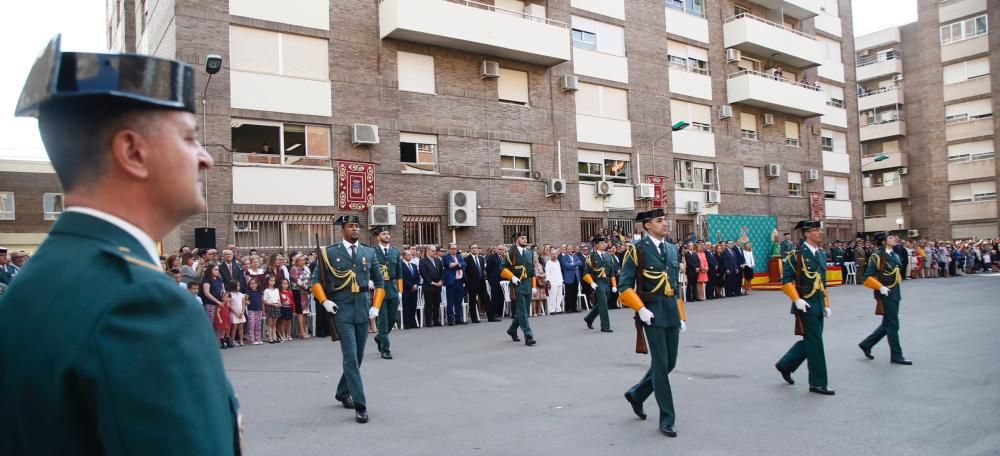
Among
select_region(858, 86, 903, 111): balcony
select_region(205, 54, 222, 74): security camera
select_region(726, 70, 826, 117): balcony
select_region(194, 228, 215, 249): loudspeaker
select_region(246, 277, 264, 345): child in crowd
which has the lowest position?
select_region(246, 277, 264, 345): child in crowd

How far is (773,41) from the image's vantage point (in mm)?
34438

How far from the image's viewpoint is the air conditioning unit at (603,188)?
89.1ft

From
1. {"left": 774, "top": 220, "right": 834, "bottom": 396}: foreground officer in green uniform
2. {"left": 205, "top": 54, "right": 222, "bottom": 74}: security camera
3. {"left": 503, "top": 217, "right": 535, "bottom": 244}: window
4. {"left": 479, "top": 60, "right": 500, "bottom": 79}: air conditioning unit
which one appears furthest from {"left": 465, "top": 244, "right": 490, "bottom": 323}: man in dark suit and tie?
{"left": 774, "top": 220, "right": 834, "bottom": 396}: foreground officer in green uniform

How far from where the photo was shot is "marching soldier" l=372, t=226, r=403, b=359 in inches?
486

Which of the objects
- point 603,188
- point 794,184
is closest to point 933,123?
point 794,184

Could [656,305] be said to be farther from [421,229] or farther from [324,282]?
[421,229]

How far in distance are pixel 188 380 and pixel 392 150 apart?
20.8 meters

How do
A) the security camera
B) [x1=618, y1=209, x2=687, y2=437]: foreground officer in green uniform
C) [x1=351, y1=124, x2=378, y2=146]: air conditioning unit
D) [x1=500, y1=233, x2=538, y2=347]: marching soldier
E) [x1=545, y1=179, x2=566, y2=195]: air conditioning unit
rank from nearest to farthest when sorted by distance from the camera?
1. [x1=618, y1=209, x2=687, y2=437]: foreground officer in green uniform
2. [x1=500, y1=233, x2=538, y2=347]: marching soldier
3. the security camera
4. [x1=351, y1=124, x2=378, y2=146]: air conditioning unit
5. [x1=545, y1=179, x2=566, y2=195]: air conditioning unit

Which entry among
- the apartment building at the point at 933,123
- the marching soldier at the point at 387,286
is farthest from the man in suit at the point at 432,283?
the apartment building at the point at 933,123

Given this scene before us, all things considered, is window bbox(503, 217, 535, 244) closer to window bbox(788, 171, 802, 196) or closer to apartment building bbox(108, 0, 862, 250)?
apartment building bbox(108, 0, 862, 250)

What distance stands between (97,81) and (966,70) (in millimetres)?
61765

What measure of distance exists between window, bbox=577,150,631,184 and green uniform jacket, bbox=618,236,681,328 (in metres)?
19.7

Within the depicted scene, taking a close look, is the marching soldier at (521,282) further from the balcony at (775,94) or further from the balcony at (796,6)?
the balcony at (796,6)

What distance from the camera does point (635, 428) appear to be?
22.7ft
